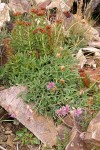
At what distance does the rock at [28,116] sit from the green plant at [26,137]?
0.20 ft

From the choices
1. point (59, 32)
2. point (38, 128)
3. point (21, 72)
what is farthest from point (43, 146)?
point (59, 32)

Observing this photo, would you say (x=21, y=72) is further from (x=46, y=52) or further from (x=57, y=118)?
(x=57, y=118)

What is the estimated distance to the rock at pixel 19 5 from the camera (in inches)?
257

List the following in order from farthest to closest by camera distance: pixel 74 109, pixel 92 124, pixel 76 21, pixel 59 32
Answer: pixel 76 21 → pixel 59 32 → pixel 74 109 → pixel 92 124

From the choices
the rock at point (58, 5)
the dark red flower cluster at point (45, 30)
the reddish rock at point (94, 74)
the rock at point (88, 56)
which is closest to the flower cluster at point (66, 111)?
the reddish rock at point (94, 74)

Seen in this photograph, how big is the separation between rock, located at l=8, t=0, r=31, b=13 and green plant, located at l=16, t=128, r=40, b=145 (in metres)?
2.46

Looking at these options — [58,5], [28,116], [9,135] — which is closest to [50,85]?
[28,116]

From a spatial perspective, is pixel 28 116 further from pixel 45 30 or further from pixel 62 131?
pixel 45 30

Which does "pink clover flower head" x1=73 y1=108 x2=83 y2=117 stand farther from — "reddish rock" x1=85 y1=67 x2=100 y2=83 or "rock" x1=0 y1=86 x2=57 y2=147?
"reddish rock" x1=85 y1=67 x2=100 y2=83

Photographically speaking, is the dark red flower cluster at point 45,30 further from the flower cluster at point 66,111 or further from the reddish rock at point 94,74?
the flower cluster at point 66,111

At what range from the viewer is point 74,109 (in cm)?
455

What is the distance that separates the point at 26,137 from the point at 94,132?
0.95m

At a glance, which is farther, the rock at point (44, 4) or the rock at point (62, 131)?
the rock at point (44, 4)

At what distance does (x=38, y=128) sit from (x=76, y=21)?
218 cm
